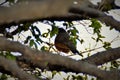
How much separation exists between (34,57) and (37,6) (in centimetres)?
22

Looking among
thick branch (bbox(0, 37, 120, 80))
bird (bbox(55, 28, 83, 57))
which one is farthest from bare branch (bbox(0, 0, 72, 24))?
bird (bbox(55, 28, 83, 57))

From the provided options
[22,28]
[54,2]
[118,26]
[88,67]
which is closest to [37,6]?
[54,2]

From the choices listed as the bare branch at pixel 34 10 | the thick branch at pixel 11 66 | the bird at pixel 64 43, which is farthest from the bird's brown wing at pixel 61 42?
the bare branch at pixel 34 10

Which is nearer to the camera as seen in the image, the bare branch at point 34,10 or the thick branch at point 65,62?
the bare branch at point 34,10

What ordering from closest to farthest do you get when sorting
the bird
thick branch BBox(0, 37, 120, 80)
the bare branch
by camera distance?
the bare branch < thick branch BBox(0, 37, 120, 80) < the bird

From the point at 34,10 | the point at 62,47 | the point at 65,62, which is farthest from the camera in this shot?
the point at 62,47

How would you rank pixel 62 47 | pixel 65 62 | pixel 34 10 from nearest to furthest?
pixel 34 10 < pixel 65 62 < pixel 62 47

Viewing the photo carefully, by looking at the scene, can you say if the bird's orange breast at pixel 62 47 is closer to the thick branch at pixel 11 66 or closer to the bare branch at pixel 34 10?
the thick branch at pixel 11 66

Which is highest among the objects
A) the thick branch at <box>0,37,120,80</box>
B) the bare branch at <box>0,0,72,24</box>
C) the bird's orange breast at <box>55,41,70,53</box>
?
the bare branch at <box>0,0,72,24</box>

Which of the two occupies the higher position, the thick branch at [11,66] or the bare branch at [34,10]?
the bare branch at [34,10]

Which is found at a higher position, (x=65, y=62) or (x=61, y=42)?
(x=65, y=62)

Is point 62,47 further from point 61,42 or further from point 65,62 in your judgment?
point 65,62

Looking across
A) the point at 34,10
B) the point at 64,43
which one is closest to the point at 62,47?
the point at 64,43

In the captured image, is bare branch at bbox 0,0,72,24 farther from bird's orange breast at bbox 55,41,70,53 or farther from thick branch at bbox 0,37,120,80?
bird's orange breast at bbox 55,41,70,53
